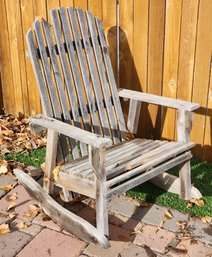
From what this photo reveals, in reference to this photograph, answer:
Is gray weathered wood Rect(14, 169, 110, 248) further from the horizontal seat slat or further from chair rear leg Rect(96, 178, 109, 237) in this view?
the horizontal seat slat

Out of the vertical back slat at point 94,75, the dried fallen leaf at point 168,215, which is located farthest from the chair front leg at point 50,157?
the dried fallen leaf at point 168,215

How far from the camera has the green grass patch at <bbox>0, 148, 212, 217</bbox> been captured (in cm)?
333

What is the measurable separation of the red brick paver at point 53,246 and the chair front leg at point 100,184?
219 millimetres

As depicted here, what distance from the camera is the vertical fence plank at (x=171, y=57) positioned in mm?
3639

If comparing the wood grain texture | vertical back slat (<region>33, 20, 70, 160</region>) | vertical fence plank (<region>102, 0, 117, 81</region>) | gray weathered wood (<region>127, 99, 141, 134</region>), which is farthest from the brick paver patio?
the wood grain texture

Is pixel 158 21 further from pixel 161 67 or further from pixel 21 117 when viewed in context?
pixel 21 117

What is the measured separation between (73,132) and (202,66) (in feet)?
4.55

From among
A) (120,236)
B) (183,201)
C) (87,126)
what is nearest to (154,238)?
(120,236)

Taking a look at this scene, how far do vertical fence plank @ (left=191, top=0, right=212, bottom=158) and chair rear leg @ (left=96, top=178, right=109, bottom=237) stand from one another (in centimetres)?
138

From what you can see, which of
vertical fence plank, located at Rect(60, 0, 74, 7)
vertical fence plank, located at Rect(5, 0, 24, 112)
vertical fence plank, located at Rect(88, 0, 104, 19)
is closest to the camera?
vertical fence plank, located at Rect(88, 0, 104, 19)

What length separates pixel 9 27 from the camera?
462 cm

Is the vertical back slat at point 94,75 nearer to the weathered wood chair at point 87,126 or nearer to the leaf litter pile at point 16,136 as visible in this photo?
the weathered wood chair at point 87,126

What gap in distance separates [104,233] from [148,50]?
1701 mm

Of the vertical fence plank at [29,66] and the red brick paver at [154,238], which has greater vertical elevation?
the vertical fence plank at [29,66]
